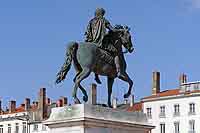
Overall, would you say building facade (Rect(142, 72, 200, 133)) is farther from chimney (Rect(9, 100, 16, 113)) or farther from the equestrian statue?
the equestrian statue

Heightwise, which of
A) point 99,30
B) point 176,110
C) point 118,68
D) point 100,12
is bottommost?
point 176,110

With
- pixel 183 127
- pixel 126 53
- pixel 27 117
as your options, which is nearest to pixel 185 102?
pixel 183 127

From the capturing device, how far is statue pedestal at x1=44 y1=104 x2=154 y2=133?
71.4 ft

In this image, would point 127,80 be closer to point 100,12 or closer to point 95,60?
point 95,60

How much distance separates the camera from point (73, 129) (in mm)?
21859

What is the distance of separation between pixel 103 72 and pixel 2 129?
84513 millimetres

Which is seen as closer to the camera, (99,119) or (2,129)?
(99,119)

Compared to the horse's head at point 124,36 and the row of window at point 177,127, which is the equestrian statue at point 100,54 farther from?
the row of window at point 177,127

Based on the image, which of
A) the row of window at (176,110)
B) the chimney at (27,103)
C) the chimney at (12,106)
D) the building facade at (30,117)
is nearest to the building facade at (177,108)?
the row of window at (176,110)

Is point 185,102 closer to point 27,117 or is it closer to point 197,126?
point 197,126

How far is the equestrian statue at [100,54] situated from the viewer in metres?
22.7

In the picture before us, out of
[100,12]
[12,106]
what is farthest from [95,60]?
[12,106]

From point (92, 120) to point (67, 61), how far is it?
2.35 m

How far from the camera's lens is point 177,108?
86875 mm
